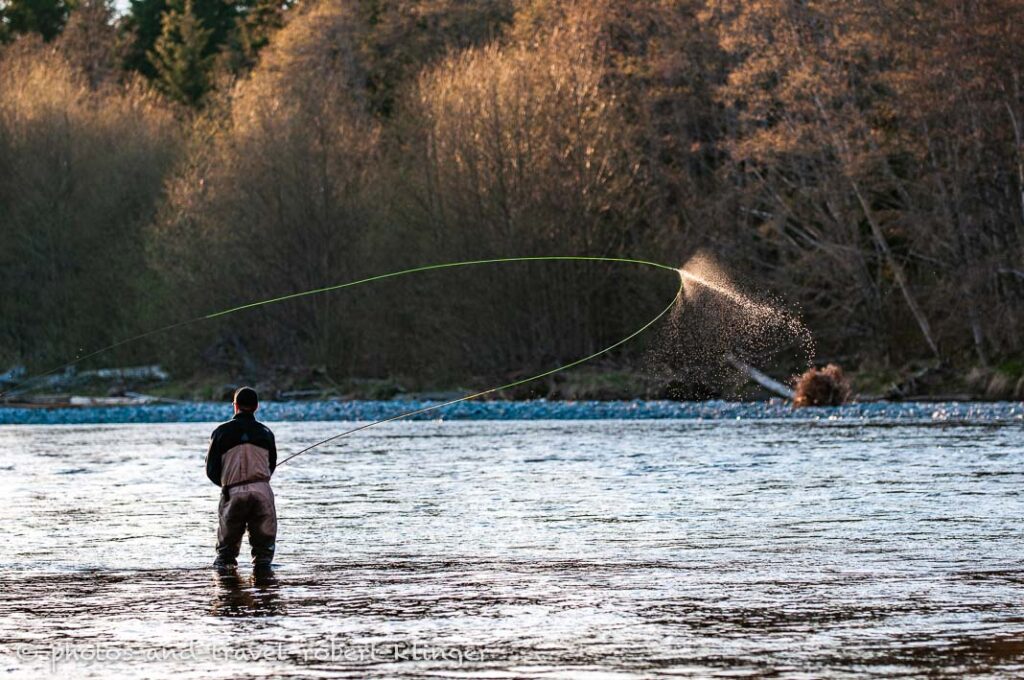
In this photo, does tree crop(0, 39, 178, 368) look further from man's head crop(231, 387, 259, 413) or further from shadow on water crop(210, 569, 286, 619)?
shadow on water crop(210, 569, 286, 619)

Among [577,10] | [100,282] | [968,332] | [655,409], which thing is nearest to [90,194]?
[100,282]

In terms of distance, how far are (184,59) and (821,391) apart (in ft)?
137

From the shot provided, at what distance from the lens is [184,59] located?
69250 millimetres

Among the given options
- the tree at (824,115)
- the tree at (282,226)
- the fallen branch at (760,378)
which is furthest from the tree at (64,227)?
the tree at (824,115)

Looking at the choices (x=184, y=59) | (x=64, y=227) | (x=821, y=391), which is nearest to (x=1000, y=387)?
(x=821, y=391)

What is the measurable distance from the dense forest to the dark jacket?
2598 cm

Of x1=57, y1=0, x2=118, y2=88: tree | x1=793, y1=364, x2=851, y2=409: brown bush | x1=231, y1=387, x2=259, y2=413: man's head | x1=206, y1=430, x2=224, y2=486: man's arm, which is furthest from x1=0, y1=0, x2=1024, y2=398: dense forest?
x1=206, y1=430, x2=224, y2=486: man's arm

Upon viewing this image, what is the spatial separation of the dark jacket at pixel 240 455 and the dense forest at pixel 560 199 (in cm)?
2598

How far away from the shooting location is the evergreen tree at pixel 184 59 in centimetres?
6869

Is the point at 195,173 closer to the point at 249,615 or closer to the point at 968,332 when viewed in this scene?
the point at 968,332

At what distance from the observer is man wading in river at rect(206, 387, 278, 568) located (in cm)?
1165

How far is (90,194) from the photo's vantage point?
48.2 meters

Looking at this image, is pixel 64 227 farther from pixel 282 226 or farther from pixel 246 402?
pixel 246 402

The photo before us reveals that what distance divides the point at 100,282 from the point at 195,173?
15.8ft
